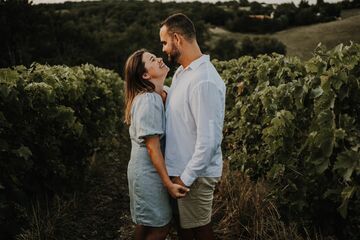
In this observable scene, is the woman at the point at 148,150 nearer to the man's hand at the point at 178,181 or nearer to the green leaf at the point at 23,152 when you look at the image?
the man's hand at the point at 178,181

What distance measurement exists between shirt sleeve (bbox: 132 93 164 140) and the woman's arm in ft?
0.20

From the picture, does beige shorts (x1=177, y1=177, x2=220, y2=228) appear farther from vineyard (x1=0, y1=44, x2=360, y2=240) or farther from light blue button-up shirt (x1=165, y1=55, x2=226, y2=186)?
vineyard (x1=0, y1=44, x2=360, y2=240)

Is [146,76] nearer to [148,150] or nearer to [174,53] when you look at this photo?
[174,53]

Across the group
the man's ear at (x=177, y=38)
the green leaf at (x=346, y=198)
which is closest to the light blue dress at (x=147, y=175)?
the man's ear at (x=177, y=38)

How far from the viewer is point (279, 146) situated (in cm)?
419

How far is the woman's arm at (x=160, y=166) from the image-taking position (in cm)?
306

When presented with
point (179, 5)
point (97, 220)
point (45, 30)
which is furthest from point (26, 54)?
point (97, 220)

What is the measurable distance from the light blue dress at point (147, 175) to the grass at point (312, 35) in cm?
4388

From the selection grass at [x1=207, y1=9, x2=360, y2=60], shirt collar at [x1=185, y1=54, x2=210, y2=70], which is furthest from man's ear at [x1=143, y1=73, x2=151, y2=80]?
grass at [x1=207, y1=9, x2=360, y2=60]

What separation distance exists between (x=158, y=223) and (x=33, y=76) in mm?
2885

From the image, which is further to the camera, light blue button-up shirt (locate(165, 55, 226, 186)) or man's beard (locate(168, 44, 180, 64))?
man's beard (locate(168, 44, 180, 64))

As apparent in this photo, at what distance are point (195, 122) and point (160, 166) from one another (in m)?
0.43

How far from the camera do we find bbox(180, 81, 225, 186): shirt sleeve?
9.74 feet

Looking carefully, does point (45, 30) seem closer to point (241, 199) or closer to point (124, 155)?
point (124, 155)
